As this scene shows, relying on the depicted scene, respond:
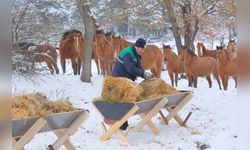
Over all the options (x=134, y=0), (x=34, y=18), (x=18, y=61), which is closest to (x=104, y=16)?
(x=134, y=0)

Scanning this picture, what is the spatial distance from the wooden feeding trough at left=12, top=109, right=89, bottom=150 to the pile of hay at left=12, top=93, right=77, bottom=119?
0.05 meters

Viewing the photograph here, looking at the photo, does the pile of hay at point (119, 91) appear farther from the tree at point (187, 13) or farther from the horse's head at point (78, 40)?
the tree at point (187, 13)

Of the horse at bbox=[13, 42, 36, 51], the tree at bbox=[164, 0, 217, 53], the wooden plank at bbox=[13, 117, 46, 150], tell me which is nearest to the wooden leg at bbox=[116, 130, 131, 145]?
the wooden plank at bbox=[13, 117, 46, 150]

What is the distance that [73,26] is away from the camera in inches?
302

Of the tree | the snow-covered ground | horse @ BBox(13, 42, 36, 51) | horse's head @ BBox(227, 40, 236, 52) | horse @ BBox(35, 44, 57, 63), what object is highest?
the tree

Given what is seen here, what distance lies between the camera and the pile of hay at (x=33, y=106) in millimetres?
2689

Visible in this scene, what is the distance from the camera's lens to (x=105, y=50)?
665 cm

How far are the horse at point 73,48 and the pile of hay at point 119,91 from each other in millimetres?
3029

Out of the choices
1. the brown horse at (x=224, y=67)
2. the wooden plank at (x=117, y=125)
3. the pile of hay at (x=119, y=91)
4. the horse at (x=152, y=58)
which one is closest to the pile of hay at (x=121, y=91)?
the pile of hay at (x=119, y=91)

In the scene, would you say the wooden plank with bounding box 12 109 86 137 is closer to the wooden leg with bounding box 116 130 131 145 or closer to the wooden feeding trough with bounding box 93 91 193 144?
the wooden feeding trough with bounding box 93 91 193 144

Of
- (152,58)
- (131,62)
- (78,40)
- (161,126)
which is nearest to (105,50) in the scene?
(78,40)

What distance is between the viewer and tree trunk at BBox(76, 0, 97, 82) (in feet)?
19.1

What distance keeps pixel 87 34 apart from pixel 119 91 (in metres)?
2.71

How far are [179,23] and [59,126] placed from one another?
436 cm
